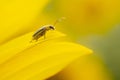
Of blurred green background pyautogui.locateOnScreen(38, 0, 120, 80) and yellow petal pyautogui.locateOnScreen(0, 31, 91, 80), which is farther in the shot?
blurred green background pyautogui.locateOnScreen(38, 0, 120, 80)

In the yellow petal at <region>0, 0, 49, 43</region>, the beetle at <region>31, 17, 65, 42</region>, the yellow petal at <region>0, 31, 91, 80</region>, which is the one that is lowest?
the yellow petal at <region>0, 31, 91, 80</region>

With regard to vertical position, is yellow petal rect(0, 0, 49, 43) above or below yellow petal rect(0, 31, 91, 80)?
above

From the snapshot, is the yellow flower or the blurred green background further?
the blurred green background

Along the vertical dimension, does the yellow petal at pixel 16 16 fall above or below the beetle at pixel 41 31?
above

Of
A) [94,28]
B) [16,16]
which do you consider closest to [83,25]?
[94,28]

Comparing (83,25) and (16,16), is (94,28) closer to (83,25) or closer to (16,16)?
(83,25)

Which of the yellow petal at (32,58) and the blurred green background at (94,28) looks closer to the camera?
the yellow petal at (32,58)
